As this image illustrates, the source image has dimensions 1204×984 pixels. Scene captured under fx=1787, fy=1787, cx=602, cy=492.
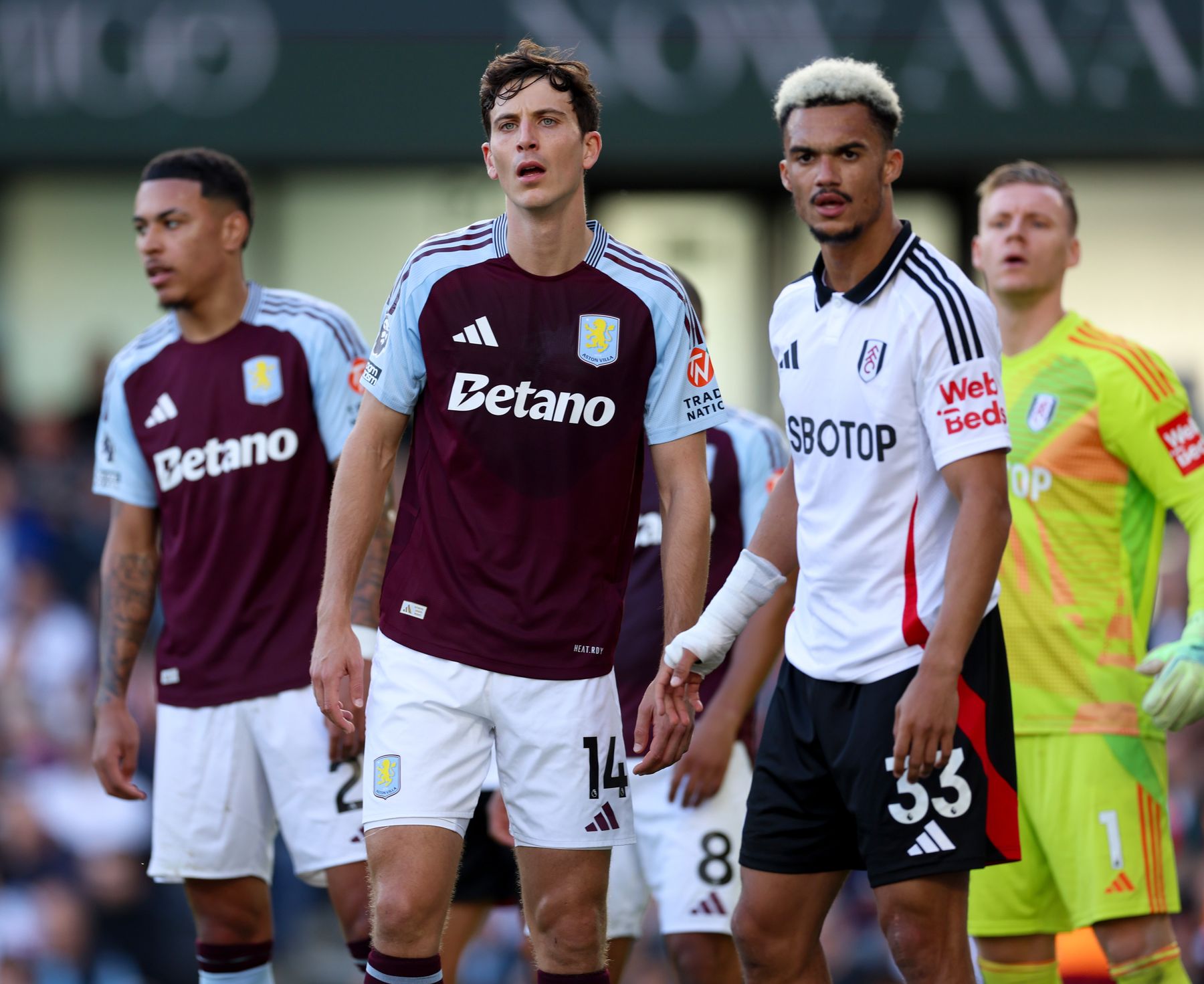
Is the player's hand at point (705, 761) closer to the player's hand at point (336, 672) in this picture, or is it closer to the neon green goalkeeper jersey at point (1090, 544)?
the neon green goalkeeper jersey at point (1090, 544)

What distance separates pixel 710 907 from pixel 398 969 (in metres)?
1.77

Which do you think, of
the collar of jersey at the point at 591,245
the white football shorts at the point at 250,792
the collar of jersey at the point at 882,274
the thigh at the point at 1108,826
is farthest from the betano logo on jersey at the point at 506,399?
the thigh at the point at 1108,826

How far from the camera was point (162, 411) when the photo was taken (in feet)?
18.5

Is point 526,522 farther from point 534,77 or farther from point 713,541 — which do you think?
point 713,541

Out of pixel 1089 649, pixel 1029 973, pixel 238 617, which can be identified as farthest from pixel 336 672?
pixel 1029 973

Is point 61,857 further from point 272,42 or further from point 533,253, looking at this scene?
point 533,253

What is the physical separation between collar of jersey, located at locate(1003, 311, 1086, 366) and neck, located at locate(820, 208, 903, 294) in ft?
3.92

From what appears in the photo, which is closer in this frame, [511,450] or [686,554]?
[511,450]

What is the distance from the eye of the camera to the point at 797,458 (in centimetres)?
450

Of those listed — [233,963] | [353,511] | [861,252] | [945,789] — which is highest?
[861,252]

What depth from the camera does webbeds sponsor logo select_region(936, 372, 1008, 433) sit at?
4.12 metres

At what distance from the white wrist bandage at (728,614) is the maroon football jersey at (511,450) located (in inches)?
8.8

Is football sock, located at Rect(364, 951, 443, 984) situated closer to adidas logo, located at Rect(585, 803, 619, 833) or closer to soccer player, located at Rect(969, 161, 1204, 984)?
adidas logo, located at Rect(585, 803, 619, 833)

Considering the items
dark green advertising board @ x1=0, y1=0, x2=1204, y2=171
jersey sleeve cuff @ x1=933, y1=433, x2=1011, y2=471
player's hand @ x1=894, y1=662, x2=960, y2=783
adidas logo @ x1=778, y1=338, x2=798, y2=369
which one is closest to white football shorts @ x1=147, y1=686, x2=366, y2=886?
adidas logo @ x1=778, y1=338, x2=798, y2=369
